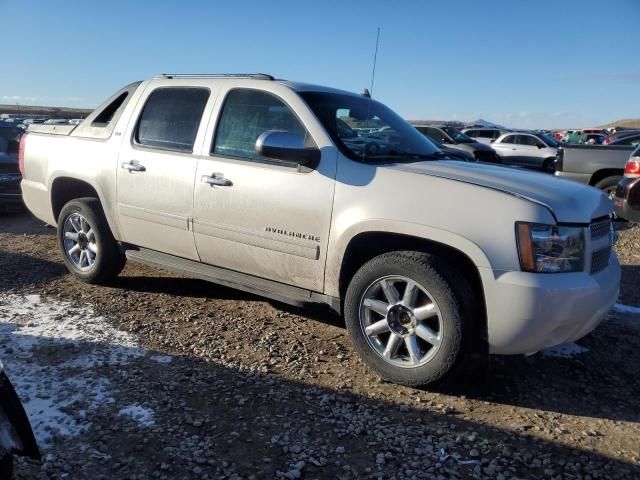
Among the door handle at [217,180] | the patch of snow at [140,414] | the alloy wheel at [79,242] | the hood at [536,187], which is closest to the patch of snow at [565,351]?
the hood at [536,187]

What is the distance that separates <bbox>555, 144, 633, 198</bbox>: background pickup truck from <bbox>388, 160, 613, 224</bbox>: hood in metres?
6.62

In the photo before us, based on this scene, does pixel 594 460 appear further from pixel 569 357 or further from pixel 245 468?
pixel 245 468

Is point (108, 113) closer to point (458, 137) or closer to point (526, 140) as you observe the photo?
point (458, 137)

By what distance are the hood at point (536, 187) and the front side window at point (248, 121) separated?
760 millimetres

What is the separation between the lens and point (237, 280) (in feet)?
13.5

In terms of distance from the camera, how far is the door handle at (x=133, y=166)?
14.6ft

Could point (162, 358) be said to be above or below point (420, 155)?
below

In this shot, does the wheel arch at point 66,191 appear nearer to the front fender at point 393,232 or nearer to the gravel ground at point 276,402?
the gravel ground at point 276,402

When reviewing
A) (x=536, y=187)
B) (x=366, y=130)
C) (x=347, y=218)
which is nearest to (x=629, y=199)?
(x=536, y=187)

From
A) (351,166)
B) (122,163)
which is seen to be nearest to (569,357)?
(351,166)

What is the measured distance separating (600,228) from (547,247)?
0.62m

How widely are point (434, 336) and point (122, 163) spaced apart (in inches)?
116

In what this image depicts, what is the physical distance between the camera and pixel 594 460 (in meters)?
2.71

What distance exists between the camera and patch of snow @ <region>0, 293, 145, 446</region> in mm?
2959
